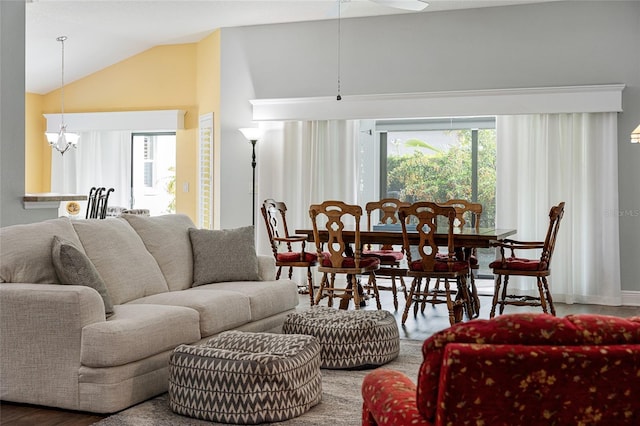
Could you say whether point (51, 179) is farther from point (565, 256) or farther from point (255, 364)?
point (255, 364)

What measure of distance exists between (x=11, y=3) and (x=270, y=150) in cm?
362

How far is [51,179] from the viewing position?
1080 cm

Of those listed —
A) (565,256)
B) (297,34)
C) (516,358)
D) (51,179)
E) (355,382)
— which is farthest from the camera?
(51,179)

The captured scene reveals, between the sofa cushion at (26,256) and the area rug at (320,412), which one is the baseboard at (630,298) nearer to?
the area rug at (320,412)

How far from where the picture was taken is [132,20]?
8562 mm

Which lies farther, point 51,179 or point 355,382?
point 51,179

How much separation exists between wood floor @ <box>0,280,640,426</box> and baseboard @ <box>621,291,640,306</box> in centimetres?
12

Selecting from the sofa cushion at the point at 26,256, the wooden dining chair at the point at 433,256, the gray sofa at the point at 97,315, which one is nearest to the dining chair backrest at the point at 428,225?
the wooden dining chair at the point at 433,256

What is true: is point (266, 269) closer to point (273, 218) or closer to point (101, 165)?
point (273, 218)

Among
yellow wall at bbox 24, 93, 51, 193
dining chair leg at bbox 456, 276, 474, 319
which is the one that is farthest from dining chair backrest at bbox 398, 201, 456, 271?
yellow wall at bbox 24, 93, 51, 193

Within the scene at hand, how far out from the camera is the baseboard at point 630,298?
24.5ft

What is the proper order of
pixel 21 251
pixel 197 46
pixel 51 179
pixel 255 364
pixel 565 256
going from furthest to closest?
pixel 51 179 → pixel 197 46 → pixel 565 256 → pixel 21 251 → pixel 255 364

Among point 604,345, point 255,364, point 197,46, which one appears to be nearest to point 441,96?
point 197,46

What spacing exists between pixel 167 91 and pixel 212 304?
5.96m
